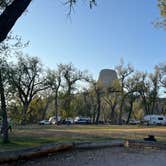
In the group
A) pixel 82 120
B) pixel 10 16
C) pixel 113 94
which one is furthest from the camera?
pixel 82 120

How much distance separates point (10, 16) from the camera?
10.3m

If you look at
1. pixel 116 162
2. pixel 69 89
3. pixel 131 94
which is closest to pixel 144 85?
pixel 131 94

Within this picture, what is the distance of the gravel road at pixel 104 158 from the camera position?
53.0 feet

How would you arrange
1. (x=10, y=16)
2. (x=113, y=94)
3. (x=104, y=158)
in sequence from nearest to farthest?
(x=10, y=16) → (x=104, y=158) → (x=113, y=94)

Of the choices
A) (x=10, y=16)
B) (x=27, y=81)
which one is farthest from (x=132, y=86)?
(x=10, y=16)

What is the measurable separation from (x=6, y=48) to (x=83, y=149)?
8.69m

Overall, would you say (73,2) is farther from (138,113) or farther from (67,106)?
(138,113)

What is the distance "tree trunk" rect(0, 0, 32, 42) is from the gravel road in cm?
682

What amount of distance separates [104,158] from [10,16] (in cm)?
957

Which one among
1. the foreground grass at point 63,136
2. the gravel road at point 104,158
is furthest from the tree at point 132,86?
the gravel road at point 104,158

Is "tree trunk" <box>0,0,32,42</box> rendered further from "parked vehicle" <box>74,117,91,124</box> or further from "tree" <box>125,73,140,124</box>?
"parked vehicle" <box>74,117,91,124</box>

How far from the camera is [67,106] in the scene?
3711 inches

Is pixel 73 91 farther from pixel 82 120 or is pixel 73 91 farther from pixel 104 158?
pixel 104 158

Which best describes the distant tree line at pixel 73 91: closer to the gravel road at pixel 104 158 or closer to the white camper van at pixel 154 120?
the white camper van at pixel 154 120
